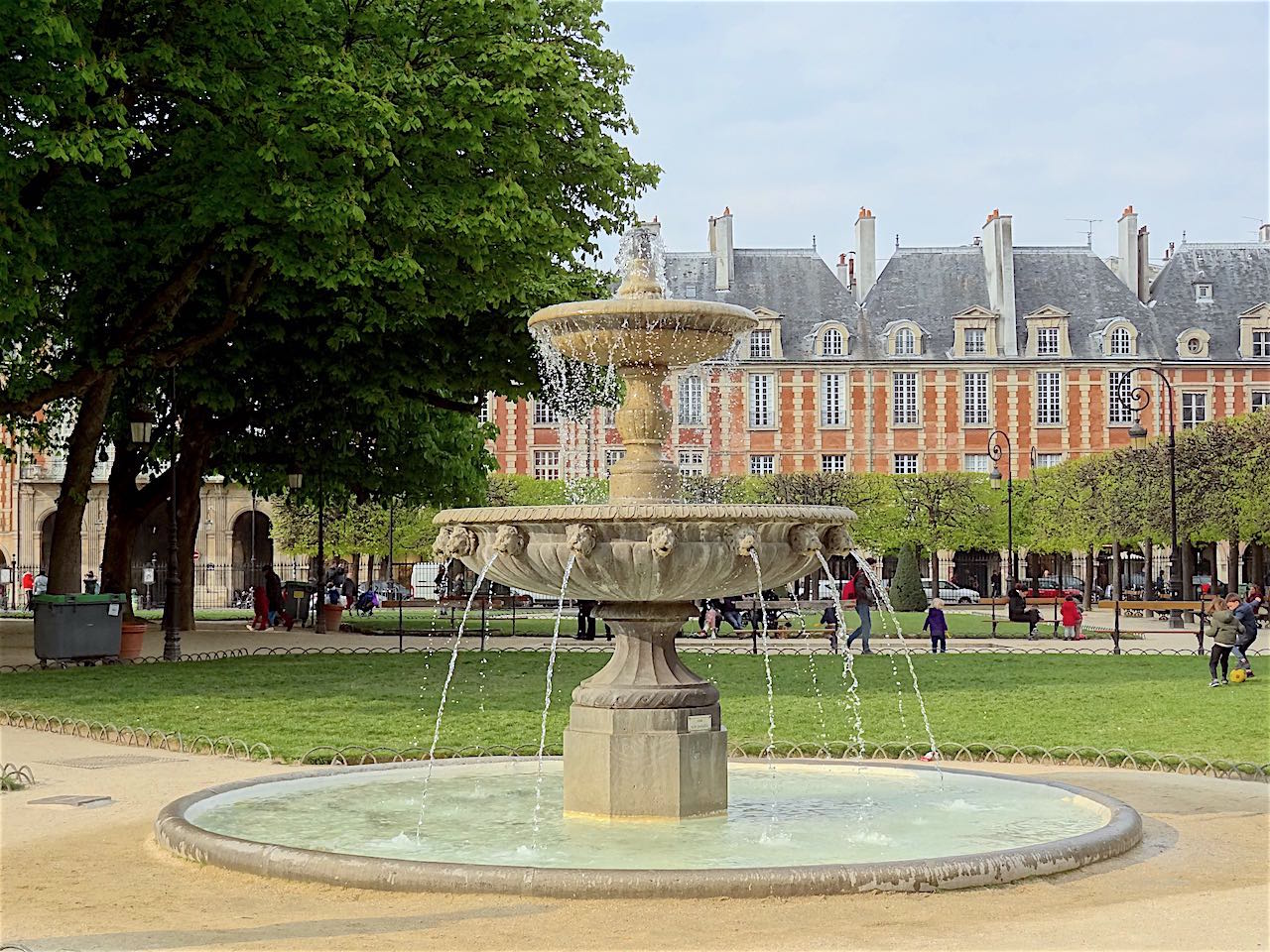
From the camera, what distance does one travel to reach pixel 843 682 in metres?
20.8

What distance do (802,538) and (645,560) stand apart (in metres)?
0.91

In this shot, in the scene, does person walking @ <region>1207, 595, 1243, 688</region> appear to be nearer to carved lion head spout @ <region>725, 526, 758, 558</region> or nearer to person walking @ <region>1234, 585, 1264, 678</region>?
person walking @ <region>1234, 585, 1264, 678</region>

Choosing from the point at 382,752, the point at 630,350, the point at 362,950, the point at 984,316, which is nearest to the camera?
the point at 362,950

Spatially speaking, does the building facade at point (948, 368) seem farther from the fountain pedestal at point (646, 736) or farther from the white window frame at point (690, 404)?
the fountain pedestal at point (646, 736)

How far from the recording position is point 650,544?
27.9 feet

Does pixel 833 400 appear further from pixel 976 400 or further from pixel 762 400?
pixel 976 400

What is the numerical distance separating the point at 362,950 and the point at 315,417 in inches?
870

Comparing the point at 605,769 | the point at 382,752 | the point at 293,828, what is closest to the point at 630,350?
→ the point at 605,769

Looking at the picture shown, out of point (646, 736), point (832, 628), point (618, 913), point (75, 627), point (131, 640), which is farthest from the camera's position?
point (832, 628)

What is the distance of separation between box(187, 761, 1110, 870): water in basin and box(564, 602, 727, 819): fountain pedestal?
5.6 inches

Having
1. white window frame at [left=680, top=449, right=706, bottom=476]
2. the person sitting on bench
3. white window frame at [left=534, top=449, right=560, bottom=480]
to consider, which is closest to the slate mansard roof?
white window frame at [left=680, top=449, right=706, bottom=476]

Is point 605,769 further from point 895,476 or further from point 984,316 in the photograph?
point 984,316

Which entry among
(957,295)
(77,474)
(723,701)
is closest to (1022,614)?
(723,701)

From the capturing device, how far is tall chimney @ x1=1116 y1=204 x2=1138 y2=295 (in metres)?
71.7
